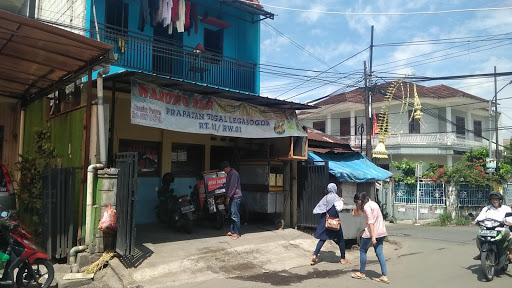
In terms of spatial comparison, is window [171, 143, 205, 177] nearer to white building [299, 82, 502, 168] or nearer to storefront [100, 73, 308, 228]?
storefront [100, 73, 308, 228]

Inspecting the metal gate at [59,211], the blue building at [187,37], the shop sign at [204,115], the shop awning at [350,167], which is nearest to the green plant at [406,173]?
the shop awning at [350,167]

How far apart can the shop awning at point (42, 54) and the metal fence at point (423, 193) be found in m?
16.6

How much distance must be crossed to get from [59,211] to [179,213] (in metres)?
3.11

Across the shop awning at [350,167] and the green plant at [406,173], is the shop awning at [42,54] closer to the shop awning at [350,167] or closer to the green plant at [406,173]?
the shop awning at [350,167]

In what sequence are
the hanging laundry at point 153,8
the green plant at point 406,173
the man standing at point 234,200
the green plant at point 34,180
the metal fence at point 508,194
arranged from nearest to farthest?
the green plant at point 34,180
the man standing at point 234,200
the hanging laundry at point 153,8
the green plant at point 406,173
the metal fence at point 508,194

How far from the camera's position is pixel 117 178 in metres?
8.29

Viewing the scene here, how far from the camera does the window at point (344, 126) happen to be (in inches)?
1487

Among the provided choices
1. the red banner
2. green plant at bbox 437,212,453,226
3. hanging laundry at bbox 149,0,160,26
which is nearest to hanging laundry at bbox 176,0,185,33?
hanging laundry at bbox 149,0,160,26

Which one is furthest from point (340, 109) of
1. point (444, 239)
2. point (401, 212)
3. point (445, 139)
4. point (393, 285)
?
point (393, 285)

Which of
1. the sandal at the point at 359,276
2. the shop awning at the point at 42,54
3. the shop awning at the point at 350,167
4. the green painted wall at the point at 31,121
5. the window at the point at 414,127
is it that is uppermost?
the window at the point at 414,127

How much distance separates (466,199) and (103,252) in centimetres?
1798

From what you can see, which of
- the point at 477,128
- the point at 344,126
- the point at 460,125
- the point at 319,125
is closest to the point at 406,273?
the point at 344,126

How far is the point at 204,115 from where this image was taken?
33.7 ft

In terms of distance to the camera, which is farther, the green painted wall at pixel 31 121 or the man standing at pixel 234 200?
the green painted wall at pixel 31 121
